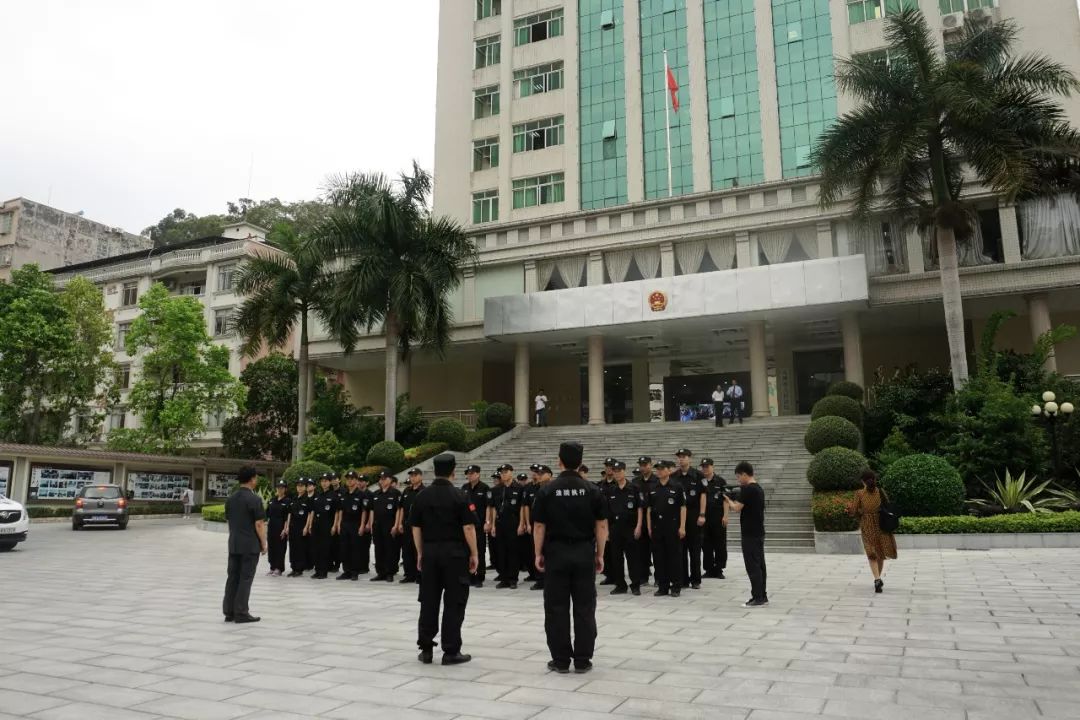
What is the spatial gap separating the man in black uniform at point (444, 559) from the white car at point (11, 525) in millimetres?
14639

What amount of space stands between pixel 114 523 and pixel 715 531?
21.8m

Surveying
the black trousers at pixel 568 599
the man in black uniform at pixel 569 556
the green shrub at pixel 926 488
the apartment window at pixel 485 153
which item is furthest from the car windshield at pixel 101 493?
the black trousers at pixel 568 599

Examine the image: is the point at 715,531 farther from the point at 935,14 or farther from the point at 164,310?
the point at 164,310

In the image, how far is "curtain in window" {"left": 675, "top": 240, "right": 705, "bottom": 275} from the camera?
97.2ft

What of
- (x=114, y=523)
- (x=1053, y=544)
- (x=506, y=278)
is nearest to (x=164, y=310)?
(x=114, y=523)

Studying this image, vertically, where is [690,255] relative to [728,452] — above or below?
above

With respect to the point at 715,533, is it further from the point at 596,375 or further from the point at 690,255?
the point at 690,255

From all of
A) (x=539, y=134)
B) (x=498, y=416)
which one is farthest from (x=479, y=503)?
(x=539, y=134)

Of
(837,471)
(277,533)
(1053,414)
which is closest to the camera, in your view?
(277,533)

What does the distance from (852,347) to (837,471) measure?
11268 mm

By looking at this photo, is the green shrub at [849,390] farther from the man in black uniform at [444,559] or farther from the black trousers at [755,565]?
the man in black uniform at [444,559]

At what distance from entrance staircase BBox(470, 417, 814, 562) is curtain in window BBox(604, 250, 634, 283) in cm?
620

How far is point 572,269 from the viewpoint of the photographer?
3159cm

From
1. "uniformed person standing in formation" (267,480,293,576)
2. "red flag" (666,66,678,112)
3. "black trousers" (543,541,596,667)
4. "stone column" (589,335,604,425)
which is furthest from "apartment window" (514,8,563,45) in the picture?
"black trousers" (543,541,596,667)
